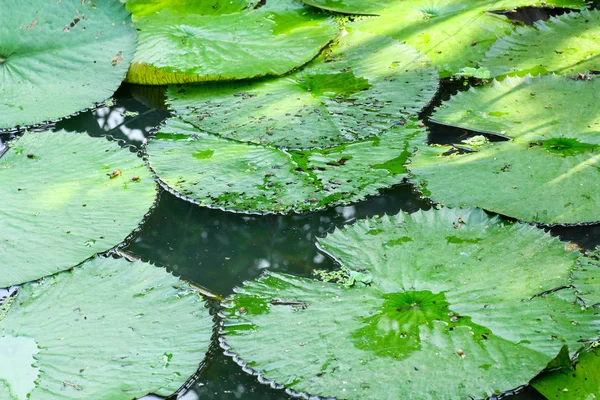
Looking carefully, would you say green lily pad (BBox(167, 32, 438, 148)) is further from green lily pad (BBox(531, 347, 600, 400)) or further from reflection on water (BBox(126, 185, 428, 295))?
green lily pad (BBox(531, 347, 600, 400))

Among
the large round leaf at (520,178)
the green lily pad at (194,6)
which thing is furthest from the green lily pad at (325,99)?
the green lily pad at (194,6)

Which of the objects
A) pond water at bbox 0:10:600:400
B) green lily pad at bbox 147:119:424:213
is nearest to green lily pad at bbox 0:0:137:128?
green lily pad at bbox 147:119:424:213

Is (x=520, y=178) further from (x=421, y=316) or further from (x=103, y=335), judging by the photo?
(x=103, y=335)

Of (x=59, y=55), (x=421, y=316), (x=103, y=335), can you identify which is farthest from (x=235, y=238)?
(x=59, y=55)

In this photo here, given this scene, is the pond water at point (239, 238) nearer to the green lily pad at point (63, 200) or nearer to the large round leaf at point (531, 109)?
the green lily pad at point (63, 200)

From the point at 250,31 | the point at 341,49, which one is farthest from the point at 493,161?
the point at 250,31
